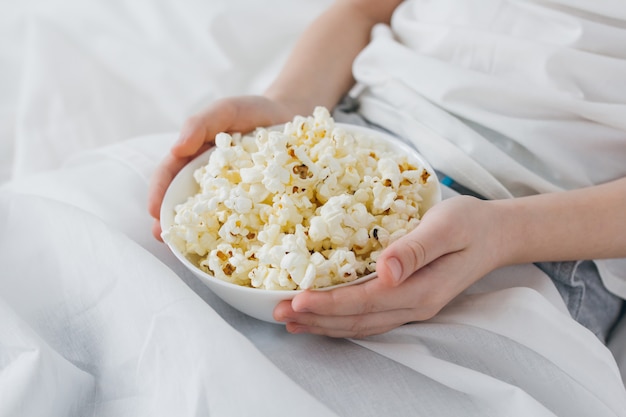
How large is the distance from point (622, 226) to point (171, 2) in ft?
3.08

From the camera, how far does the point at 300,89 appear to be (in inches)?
39.0

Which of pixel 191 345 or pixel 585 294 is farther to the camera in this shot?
pixel 585 294

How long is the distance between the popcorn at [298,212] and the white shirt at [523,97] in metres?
0.14

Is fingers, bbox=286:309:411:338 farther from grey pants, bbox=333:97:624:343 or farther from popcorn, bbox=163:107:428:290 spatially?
grey pants, bbox=333:97:624:343

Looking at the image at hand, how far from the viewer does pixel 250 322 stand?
723mm

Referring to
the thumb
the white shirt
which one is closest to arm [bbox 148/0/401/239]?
the white shirt

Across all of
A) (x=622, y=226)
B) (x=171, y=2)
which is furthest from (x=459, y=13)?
(x=171, y=2)

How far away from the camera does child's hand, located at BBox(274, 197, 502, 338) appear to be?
61 centimetres

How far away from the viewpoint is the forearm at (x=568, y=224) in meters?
0.74

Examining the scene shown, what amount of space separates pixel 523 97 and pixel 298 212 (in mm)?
333

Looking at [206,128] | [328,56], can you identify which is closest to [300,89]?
[328,56]

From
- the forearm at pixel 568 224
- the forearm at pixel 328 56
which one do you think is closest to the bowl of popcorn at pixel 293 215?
the forearm at pixel 568 224

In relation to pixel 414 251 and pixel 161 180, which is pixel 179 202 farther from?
pixel 414 251

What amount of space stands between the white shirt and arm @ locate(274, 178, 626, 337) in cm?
6
